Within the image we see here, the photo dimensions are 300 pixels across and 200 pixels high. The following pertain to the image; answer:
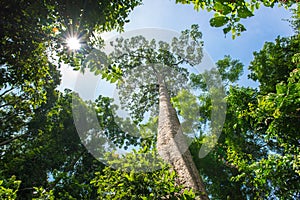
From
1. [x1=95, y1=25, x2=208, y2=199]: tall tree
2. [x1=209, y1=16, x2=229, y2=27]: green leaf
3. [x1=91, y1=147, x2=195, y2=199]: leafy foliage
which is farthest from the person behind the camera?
[x1=95, y1=25, x2=208, y2=199]: tall tree

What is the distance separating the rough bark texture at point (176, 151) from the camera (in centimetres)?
483

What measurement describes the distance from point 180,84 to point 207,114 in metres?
3.75

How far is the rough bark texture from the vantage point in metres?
4.83

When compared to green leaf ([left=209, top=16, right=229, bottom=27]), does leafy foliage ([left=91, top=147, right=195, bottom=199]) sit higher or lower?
higher

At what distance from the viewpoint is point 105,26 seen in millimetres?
5535

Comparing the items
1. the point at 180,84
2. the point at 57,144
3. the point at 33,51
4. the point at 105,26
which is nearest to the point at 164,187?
the point at 105,26

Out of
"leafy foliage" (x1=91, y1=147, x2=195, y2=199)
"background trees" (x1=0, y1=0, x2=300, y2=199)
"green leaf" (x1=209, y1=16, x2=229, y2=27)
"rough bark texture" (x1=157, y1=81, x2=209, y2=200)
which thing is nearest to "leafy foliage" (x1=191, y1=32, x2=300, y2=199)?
"background trees" (x1=0, y1=0, x2=300, y2=199)

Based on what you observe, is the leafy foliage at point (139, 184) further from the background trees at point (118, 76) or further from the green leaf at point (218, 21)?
the green leaf at point (218, 21)

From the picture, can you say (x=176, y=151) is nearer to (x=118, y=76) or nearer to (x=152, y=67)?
(x=118, y=76)

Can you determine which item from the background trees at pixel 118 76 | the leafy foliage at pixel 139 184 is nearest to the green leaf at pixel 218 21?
the background trees at pixel 118 76

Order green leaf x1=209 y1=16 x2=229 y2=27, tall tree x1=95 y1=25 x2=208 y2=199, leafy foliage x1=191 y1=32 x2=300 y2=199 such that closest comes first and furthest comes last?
1. green leaf x1=209 y1=16 x2=229 y2=27
2. leafy foliage x1=191 y1=32 x2=300 y2=199
3. tall tree x1=95 y1=25 x2=208 y2=199

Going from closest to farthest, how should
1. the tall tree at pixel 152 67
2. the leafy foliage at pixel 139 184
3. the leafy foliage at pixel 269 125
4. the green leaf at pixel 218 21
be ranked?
the green leaf at pixel 218 21
the leafy foliage at pixel 139 184
the leafy foliage at pixel 269 125
the tall tree at pixel 152 67

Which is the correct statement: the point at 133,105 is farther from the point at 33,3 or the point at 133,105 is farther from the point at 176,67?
the point at 33,3

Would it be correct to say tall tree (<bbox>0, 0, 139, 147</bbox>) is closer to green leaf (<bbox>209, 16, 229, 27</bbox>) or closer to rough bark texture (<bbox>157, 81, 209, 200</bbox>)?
rough bark texture (<bbox>157, 81, 209, 200</bbox>)
